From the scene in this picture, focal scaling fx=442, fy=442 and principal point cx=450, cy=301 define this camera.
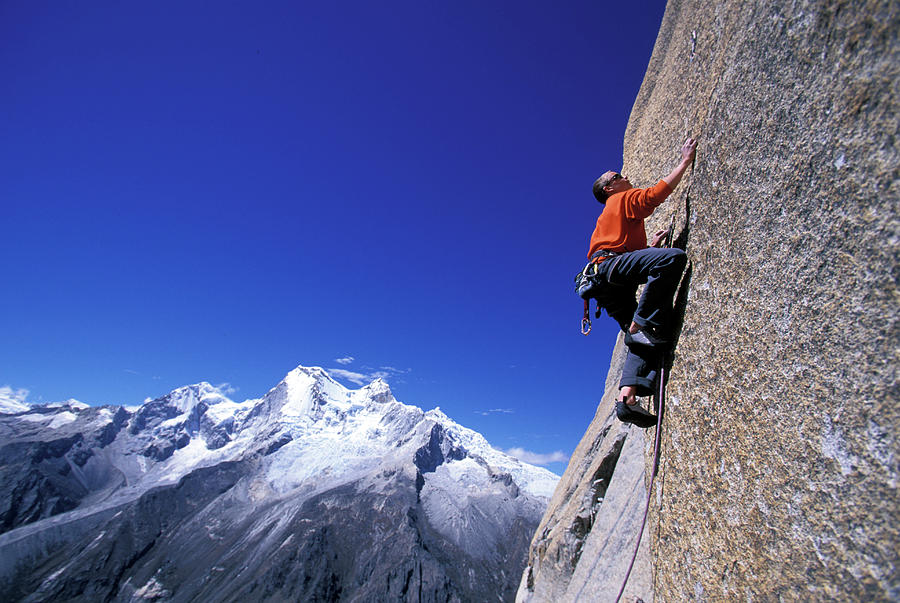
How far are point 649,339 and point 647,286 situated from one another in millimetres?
665

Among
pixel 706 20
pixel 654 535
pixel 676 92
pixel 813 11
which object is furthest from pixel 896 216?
pixel 676 92

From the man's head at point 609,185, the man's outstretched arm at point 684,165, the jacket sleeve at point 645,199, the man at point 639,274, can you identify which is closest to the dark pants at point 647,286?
the man at point 639,274

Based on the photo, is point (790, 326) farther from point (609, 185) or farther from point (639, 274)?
point (609, 185)

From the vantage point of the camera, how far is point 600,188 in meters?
6.68

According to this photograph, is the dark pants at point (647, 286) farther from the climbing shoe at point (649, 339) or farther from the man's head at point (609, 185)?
the man's head at point (609, 185)

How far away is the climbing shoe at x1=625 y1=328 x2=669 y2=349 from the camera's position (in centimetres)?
521

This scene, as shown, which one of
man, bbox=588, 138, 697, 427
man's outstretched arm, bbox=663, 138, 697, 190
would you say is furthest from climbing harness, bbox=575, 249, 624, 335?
man's outstretched arm, bbox=663, 138, 697, 190

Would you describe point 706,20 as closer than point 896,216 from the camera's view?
No

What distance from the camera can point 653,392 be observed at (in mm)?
5445

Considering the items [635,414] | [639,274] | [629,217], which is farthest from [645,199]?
[635,414]

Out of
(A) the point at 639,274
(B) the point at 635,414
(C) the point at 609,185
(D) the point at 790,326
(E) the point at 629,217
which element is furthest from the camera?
(C) the point at 609,185

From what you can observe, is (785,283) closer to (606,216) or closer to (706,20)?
(606,216)

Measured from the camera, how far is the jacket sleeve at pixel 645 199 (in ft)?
17.4

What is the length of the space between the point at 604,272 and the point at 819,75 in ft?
9.72
